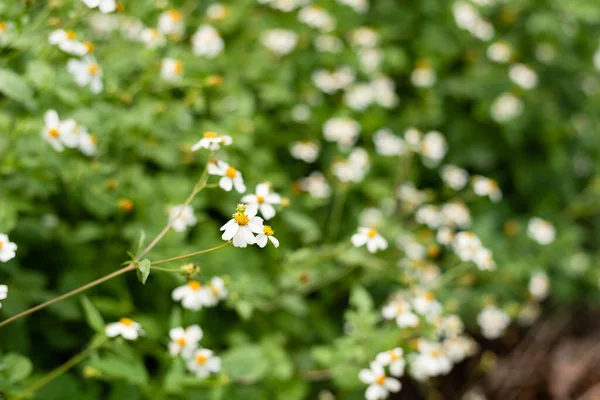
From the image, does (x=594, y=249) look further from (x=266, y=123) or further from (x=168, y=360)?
(x=168, y=360)

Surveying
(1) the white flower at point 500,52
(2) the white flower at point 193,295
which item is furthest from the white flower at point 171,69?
(1) the white flower at point 500,52

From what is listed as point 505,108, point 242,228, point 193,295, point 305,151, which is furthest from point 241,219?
point 505,108

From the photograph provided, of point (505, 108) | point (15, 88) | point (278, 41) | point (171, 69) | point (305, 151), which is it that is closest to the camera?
point (15, 88)

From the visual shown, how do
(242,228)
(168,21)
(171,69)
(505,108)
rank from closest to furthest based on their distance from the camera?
(242,228) → (171,69) → (168,21) → (505,108)

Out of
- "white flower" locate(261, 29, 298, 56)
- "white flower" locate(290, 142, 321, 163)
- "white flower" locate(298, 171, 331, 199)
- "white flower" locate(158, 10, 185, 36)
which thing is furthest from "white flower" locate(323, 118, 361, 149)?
"white flower" locate(158, 10, 185, 36)

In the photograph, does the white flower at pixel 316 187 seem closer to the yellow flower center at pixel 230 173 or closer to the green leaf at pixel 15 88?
the yellow flower center at pixel 230 173

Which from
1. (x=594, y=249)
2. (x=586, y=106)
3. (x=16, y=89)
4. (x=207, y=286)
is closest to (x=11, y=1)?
(x=16, y=89)

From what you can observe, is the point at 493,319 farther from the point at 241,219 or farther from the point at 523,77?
the point at 241,219
